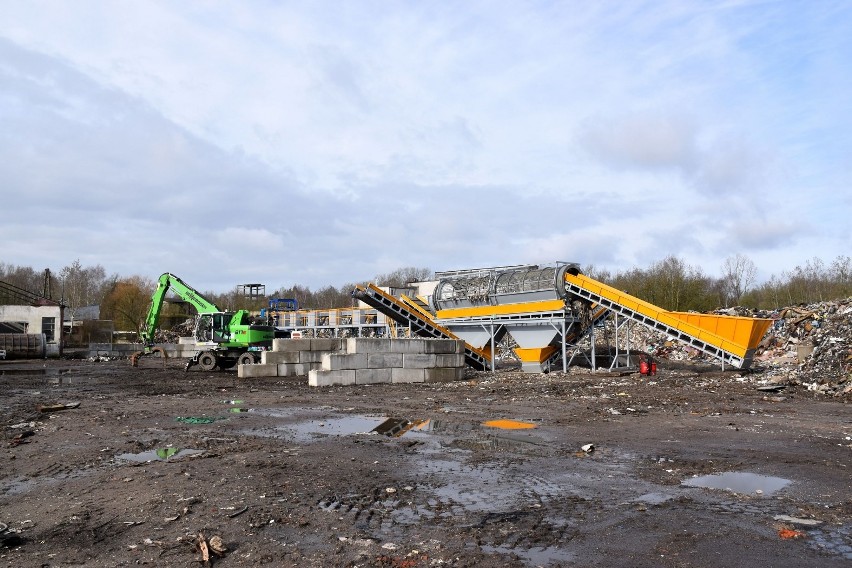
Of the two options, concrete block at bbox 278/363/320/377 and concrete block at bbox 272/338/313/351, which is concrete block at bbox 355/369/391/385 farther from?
concrete block at bbox 272/338/313/351

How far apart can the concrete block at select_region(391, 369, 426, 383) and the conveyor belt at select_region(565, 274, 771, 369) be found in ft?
21.4

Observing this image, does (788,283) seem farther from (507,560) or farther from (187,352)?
(507,560)

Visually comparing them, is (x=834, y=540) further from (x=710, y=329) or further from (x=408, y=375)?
(x=408, y=375)

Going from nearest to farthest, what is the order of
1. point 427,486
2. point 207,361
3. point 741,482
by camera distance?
point 427,486, point 741,482, point 207,361

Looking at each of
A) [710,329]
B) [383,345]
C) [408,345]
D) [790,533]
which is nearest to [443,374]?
[408,345]

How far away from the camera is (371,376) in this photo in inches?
733

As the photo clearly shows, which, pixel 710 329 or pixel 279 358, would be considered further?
pixel 279 358

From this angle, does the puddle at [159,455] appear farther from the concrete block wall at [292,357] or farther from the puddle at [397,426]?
the concrete block wall at [292,357]

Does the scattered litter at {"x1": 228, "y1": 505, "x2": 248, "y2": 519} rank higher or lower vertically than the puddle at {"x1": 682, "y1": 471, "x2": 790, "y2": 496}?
higher

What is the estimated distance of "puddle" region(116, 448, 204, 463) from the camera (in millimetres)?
7754

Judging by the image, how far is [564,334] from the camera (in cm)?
2067

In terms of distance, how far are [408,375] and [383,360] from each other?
969 mm

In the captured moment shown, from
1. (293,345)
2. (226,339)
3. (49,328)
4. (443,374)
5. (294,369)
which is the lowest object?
(443,374)

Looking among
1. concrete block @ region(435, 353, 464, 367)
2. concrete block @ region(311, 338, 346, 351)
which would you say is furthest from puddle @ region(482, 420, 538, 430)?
concrete block @ region(311, 338, 346, 351)
